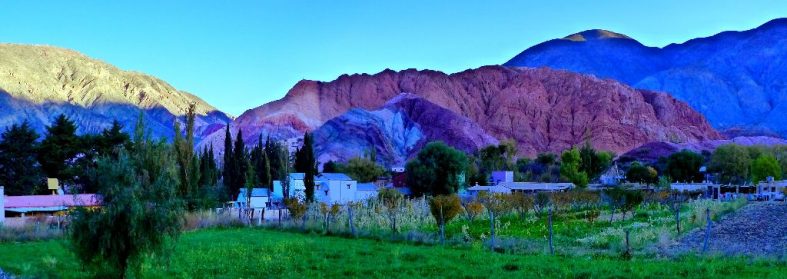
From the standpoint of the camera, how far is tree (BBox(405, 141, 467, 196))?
65750 millimetres

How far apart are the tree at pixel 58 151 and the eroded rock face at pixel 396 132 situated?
73692 mm

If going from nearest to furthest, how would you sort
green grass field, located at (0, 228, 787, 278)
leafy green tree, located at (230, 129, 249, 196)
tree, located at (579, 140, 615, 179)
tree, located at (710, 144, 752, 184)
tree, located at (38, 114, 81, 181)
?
green grass field, located at (0, 228, 787, 278)
tree, located at (38, 114, 81, 181)
leafy green tree, located at (230, 129, 249, 196)
tree, located at (710, 144, 752, 184)
tree, located at (579, 140, 615, 179)

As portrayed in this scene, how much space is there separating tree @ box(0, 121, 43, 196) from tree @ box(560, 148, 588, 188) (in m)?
55.0

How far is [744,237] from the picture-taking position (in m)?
25.6

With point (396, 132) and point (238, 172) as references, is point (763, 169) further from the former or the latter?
point (396, 132)

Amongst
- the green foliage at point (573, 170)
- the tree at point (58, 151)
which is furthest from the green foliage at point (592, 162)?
the tree at point (58, 151)

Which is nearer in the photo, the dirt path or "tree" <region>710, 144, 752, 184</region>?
the dirt path

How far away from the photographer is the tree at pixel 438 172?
2589 inches

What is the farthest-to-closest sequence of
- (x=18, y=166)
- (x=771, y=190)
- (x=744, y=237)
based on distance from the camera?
(x=771, y=190), (x=18, y=166), (x=744, y=237)

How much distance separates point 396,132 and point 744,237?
13259 cm

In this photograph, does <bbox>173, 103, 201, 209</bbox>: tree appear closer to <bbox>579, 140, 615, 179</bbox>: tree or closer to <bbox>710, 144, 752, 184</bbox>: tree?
<bbox>579, 140, 615, 179</bbox>: tree

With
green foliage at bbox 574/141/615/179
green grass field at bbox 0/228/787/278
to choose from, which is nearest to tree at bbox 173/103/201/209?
green grass field at bbox 0/228/787/278

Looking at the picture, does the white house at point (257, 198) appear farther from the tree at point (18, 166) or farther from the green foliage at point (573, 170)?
the green foliage at point (573, 170)

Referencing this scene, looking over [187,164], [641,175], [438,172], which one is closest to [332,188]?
[438,172]
